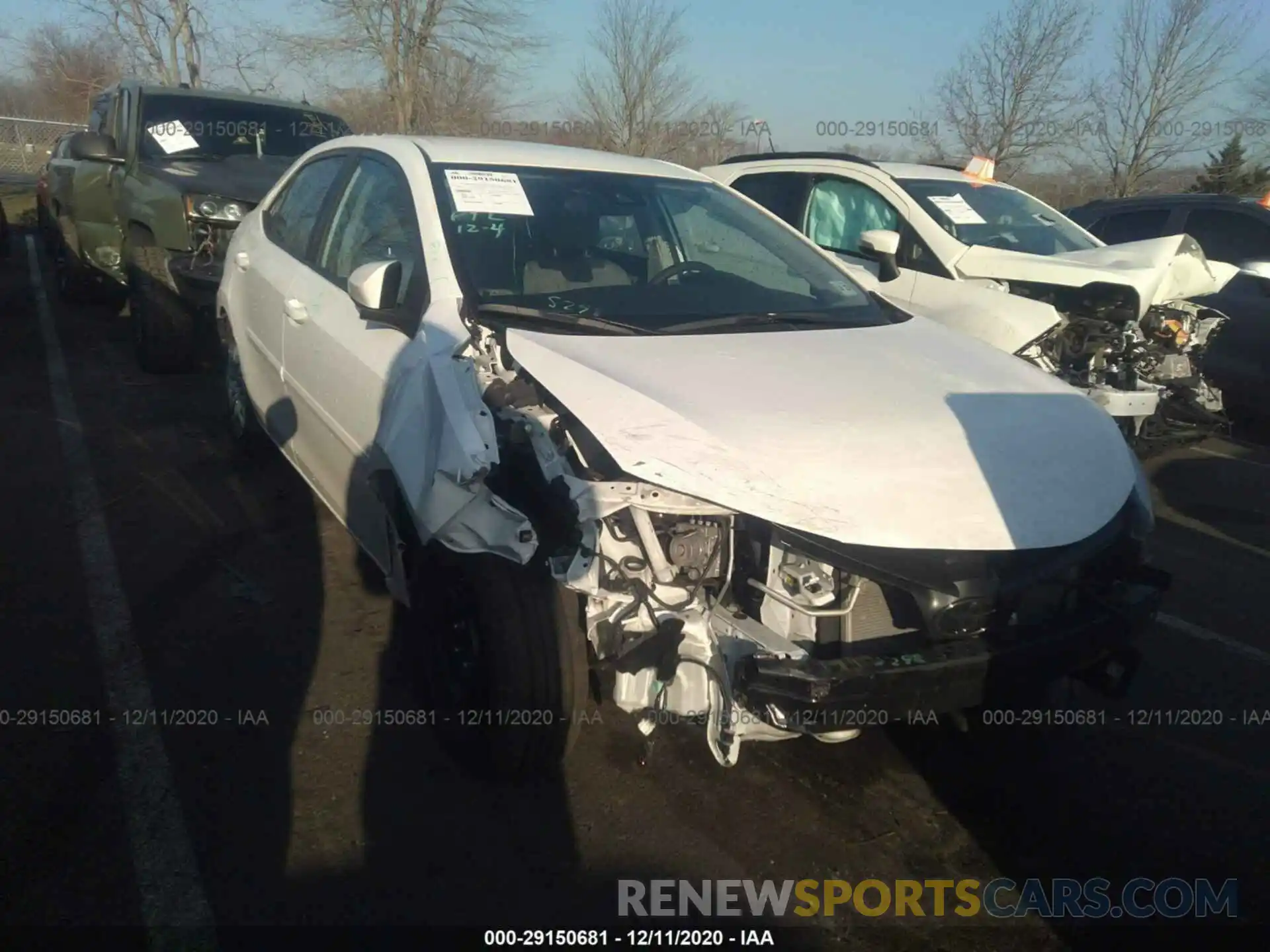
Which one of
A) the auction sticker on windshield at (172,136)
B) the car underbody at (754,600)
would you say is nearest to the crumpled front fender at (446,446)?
the car underbody at (754,600)

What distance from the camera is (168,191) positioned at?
23.3 feet

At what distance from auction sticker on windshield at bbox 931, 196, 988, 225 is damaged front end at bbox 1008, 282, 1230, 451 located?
0.60 meters

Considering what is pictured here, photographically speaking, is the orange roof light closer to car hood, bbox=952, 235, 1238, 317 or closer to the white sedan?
car hood, bbox=952, 235, 1238, 317

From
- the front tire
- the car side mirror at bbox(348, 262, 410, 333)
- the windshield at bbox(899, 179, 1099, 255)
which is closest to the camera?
the car side mirror at bbox(348, 262, 410, 333)

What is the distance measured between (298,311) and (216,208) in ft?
11.9

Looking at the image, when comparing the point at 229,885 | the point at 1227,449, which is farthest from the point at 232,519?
the point at 1227,449

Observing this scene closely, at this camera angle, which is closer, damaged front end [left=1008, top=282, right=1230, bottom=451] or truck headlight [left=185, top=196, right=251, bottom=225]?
damaged front end [left=1008, top=282, right=1230, bottom=451]

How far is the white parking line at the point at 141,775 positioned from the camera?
8.11ft

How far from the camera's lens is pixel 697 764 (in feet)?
10.5

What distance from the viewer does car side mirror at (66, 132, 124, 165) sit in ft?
24.2

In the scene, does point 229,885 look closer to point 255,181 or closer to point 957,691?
point 957,691

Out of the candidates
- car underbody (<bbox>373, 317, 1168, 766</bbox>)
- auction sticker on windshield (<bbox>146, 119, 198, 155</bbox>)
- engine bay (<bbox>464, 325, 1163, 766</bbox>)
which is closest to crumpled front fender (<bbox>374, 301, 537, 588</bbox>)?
car underbody (<bbox>373, 317, 1168, 766</bbox>)

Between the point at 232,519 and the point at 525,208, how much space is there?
226 cm

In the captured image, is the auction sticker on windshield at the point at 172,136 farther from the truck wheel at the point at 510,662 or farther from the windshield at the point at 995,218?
the truck wheel at the point at 510,662
